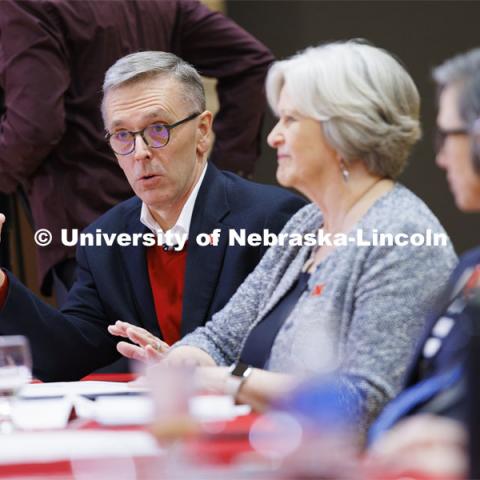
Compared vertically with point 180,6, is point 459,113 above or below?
below

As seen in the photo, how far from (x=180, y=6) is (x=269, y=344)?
1.81m

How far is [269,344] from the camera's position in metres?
2.46

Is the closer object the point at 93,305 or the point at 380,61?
the point at 380,61

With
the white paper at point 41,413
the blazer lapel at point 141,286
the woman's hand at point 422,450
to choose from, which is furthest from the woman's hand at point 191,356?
the woman's hand at point 422,450

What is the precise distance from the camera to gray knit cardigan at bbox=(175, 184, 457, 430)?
7.10 feet

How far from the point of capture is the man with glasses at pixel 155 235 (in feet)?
9.95

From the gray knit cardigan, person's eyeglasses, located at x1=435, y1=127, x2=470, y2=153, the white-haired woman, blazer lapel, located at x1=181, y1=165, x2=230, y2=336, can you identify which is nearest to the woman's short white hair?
the white-haired woman

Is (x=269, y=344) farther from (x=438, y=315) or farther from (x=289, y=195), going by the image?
(x=289, y=195)

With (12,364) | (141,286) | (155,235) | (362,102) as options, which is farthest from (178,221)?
(12,364)

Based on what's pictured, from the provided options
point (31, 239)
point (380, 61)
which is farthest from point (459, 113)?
point (31, 239)

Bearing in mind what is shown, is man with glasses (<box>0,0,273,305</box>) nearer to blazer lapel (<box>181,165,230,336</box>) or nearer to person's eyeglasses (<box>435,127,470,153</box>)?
blazer lapel (<box>181,165,230,336</box>)

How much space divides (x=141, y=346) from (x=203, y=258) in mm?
436

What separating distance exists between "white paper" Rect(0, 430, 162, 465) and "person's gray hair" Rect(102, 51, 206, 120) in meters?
1.37

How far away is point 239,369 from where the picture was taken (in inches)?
101
